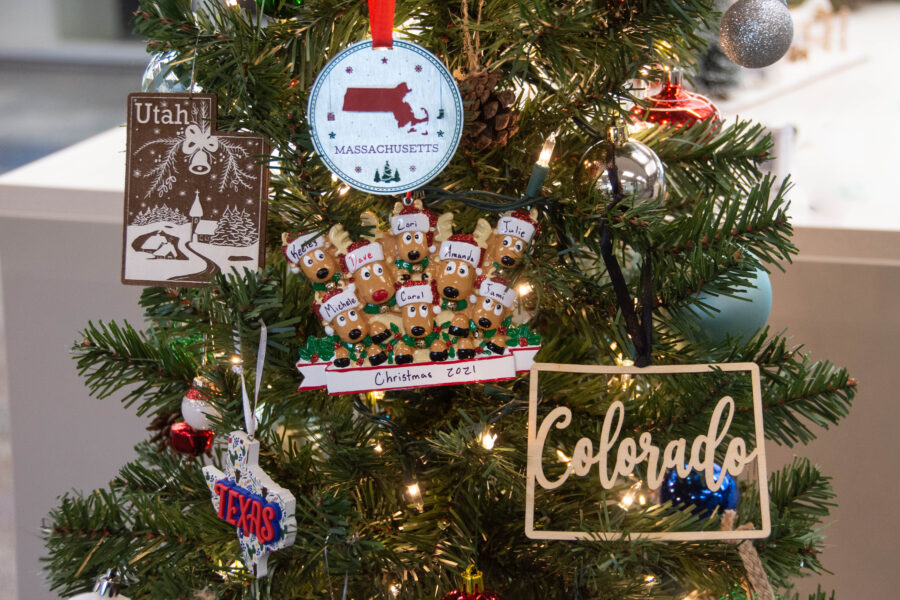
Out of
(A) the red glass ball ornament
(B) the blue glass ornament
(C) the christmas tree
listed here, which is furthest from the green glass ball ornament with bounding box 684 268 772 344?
(A) the red glass ball ornament

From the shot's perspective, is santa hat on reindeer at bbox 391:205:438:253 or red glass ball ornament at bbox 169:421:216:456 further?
red glass ball ornament at bbox 169:421:216:456

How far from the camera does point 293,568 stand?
0.53 meters

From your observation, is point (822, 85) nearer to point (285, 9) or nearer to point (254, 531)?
point (285, 9)

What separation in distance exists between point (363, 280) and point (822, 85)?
94 centimetres

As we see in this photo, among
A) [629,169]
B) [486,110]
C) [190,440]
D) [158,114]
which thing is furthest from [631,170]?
[190,440]

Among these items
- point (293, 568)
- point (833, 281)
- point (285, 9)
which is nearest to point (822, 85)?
point (833, 281)

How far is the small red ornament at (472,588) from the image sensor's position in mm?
544

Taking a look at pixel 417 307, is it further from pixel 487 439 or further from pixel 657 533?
pixel 657 533

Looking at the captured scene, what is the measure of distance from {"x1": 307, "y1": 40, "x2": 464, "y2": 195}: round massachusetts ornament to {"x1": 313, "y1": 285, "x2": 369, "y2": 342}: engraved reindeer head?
72mm

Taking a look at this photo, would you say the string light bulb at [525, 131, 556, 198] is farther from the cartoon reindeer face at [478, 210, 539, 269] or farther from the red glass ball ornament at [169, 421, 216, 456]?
the red glass ball ornament at [169, 421, 216, 456]

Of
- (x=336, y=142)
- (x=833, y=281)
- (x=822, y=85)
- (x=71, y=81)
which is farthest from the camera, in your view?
(x=71, y=81)

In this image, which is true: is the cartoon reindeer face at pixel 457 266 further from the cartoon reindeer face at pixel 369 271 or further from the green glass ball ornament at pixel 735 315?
the green glass ball ornament at pixel 735 315

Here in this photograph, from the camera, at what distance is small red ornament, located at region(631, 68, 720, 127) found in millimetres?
684

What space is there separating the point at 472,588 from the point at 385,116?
32cm
